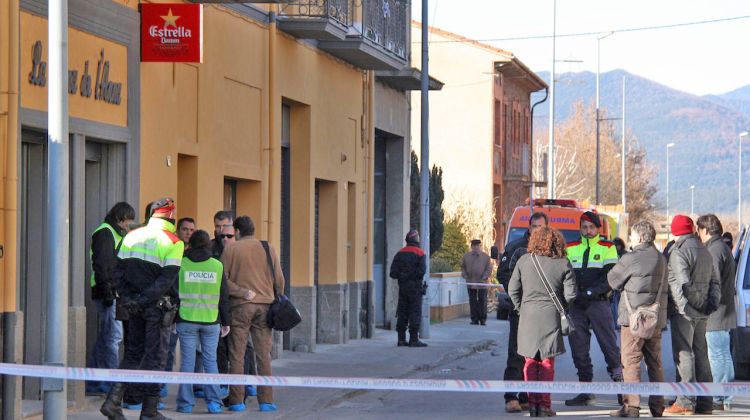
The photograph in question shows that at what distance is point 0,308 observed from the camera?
37.9ft

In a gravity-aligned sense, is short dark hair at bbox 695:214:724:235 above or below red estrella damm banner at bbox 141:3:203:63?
below

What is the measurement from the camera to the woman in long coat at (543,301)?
42.2 feet

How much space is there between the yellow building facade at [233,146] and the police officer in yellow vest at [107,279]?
0.55ft

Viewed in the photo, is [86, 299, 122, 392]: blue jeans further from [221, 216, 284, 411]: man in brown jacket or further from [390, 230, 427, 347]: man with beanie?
[390, 230, 427, 347]: man with beanie

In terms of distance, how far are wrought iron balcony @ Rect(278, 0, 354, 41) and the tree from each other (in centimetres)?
1301

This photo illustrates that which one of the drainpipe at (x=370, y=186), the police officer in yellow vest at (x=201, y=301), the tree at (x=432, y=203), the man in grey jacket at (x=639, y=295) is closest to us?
the police officer in yellow vest at (x=201, y=301)

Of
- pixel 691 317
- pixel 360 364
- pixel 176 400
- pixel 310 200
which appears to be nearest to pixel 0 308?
pixel 176 400

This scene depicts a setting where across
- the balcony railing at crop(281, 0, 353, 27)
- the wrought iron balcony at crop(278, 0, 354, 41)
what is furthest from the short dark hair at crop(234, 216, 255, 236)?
the balcony railing at crop(281, 0, 353, 27)

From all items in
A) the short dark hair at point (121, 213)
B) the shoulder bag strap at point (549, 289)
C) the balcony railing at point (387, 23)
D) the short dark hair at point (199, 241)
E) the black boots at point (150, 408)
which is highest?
the balcony railing at point (387, 23)

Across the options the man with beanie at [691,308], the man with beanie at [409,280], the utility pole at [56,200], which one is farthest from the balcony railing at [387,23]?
the utility pole at [56,200]

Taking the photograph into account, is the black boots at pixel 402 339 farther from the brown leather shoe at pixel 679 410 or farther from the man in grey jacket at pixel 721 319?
the brown leather shoe at pixel 679 410

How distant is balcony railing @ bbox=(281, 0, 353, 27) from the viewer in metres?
19.1

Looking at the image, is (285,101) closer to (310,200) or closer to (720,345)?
(310,200)

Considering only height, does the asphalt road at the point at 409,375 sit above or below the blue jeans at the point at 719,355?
below
